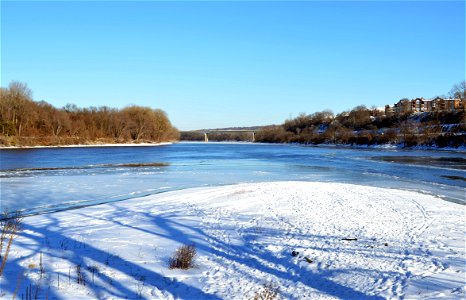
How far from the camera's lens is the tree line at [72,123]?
269 ft

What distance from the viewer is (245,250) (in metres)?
8.71

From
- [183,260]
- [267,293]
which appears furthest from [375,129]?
[267,293]

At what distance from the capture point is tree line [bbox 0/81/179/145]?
81.9 m

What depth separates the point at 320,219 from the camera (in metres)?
11.7

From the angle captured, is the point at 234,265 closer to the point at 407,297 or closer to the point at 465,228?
the point at 407,297

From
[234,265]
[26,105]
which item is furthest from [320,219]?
[26,105]

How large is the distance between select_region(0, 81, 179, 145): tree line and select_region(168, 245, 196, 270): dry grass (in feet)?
256

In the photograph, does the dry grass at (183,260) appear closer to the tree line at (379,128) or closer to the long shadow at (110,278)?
the long shadow at (110,278)

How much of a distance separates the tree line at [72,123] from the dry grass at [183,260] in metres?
78.1

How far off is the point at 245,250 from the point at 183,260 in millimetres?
1679

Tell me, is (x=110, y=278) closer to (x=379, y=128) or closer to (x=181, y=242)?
(x=181, y=242)

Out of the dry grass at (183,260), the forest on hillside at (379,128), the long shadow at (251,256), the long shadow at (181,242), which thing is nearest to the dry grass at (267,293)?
the long shadow at (181,242)

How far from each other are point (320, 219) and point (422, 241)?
3078 millimetres

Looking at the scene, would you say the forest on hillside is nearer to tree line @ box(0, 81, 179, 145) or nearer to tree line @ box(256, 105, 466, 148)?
tree line @ box(256, 105, 466, 148)
